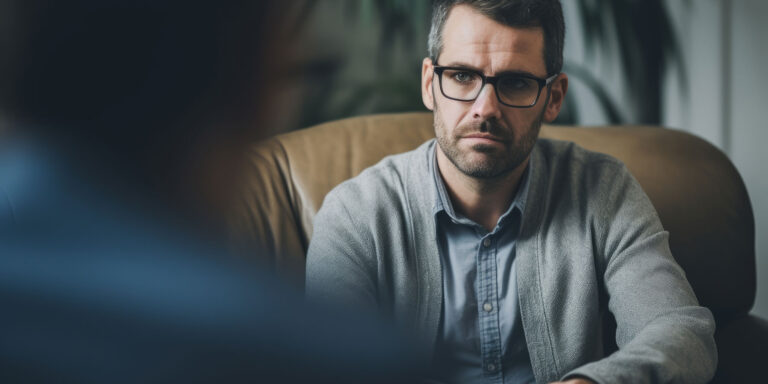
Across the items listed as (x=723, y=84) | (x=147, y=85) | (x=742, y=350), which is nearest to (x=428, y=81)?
(x=742, y=350)

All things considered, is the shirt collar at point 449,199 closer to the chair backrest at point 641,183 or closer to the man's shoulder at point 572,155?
the man's shoulder at point 572,155

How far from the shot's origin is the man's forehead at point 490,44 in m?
1.01

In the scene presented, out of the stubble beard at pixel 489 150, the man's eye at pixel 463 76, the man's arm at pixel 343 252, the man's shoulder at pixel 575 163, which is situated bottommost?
the man's arm at pixel 343 252

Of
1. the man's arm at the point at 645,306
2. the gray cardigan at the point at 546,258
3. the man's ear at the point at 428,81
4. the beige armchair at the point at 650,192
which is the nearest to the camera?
the man's arm at the point at 645,306

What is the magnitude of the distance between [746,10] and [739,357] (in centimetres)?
138

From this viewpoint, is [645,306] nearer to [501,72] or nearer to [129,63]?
[501,72]

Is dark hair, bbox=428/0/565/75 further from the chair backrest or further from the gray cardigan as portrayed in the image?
the chair backrest

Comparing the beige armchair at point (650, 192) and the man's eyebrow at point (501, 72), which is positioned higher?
the man's eyebrow at point (501, 72)

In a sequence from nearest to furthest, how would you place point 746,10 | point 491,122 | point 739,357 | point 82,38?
point 82,38 → point 491,122 → point 739,357 → point 746,10

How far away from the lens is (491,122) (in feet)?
3.31

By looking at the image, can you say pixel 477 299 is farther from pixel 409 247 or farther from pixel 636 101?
pixel 636 101

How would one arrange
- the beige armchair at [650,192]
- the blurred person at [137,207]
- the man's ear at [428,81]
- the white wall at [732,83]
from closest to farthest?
the blurred person at [137,207] → the man's ear at [428,81] → the beige armchair at [650,192] → the white wall at [732,83]

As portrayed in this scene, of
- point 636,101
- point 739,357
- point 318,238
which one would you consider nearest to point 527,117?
point 318,238

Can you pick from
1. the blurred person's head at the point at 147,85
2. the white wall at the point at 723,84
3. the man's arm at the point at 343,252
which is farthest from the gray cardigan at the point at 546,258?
the white wall at the point at 723,84
